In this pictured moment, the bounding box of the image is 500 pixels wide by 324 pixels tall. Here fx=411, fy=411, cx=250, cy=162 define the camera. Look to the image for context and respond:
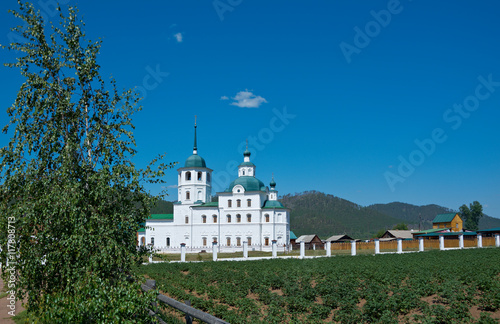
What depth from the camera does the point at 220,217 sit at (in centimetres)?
4975

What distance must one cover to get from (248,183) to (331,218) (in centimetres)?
9229

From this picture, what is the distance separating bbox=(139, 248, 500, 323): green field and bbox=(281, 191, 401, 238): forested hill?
315ft

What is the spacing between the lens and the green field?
32.4ft

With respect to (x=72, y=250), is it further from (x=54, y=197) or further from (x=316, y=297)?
(x=316, y=297)

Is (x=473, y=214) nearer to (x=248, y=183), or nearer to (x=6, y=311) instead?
(x=248, y=183)

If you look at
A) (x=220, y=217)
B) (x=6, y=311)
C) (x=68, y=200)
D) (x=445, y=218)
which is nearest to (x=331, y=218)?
(x=445, y=218)

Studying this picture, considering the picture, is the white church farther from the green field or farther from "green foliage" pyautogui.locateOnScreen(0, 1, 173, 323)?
"green foliage" pyautogui.locateOnScreen(0, 1, 173, 323)

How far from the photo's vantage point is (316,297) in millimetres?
12258

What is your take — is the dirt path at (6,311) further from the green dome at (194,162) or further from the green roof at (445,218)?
the green roof at (445,218)

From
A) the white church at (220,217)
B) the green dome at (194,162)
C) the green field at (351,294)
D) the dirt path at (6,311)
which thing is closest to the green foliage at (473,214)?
the white church at (220,217)

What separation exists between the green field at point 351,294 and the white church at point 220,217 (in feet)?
107

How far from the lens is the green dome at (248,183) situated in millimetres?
50062

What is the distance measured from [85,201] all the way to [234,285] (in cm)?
941

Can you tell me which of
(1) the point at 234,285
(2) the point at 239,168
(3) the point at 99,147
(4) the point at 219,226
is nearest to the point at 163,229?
(4) the point at 219,226
